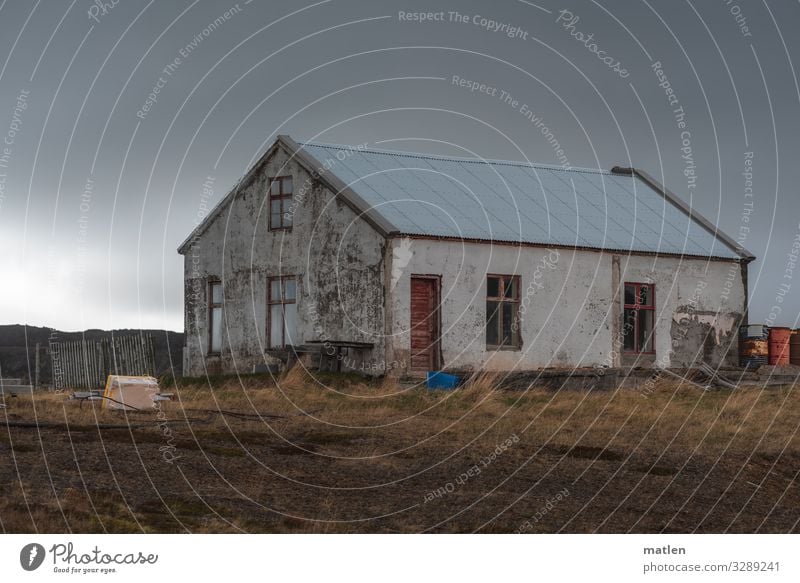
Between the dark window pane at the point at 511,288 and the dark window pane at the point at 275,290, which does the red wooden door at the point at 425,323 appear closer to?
the dark window pane at the point at 511,288

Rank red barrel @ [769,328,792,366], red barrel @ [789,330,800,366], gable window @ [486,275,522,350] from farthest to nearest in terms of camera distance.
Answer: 1. red barrel @ [789,330,800,366]
2. red barrel @ [769,328,792,366]
3. gable window @ [486,275,522,350]

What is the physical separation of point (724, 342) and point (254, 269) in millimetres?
11258

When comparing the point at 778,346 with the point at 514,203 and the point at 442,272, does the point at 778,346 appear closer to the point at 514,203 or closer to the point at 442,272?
the point at 514,203

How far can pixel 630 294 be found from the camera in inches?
1133

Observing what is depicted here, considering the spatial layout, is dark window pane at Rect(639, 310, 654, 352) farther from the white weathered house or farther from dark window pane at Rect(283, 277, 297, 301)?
dark window pane at Rect(283, 277, 297, 301)

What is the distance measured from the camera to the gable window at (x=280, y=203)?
90.9 ft

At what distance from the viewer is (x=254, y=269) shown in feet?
92.8

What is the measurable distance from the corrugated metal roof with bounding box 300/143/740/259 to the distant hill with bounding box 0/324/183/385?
43.9 feet

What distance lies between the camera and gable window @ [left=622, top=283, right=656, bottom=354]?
2873cm

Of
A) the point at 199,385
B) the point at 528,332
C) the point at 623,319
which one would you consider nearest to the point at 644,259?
the point at 623,319

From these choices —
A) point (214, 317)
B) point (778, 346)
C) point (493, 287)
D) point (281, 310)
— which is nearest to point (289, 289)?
point (281, 310)

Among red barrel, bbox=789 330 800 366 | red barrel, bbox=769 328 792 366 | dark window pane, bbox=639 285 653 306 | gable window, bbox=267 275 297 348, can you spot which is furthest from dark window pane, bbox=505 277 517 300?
red barrel, bbox=789 330 800 366

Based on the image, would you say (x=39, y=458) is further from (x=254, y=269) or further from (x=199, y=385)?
(x=254, y=269)

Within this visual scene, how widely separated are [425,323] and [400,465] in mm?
11190
